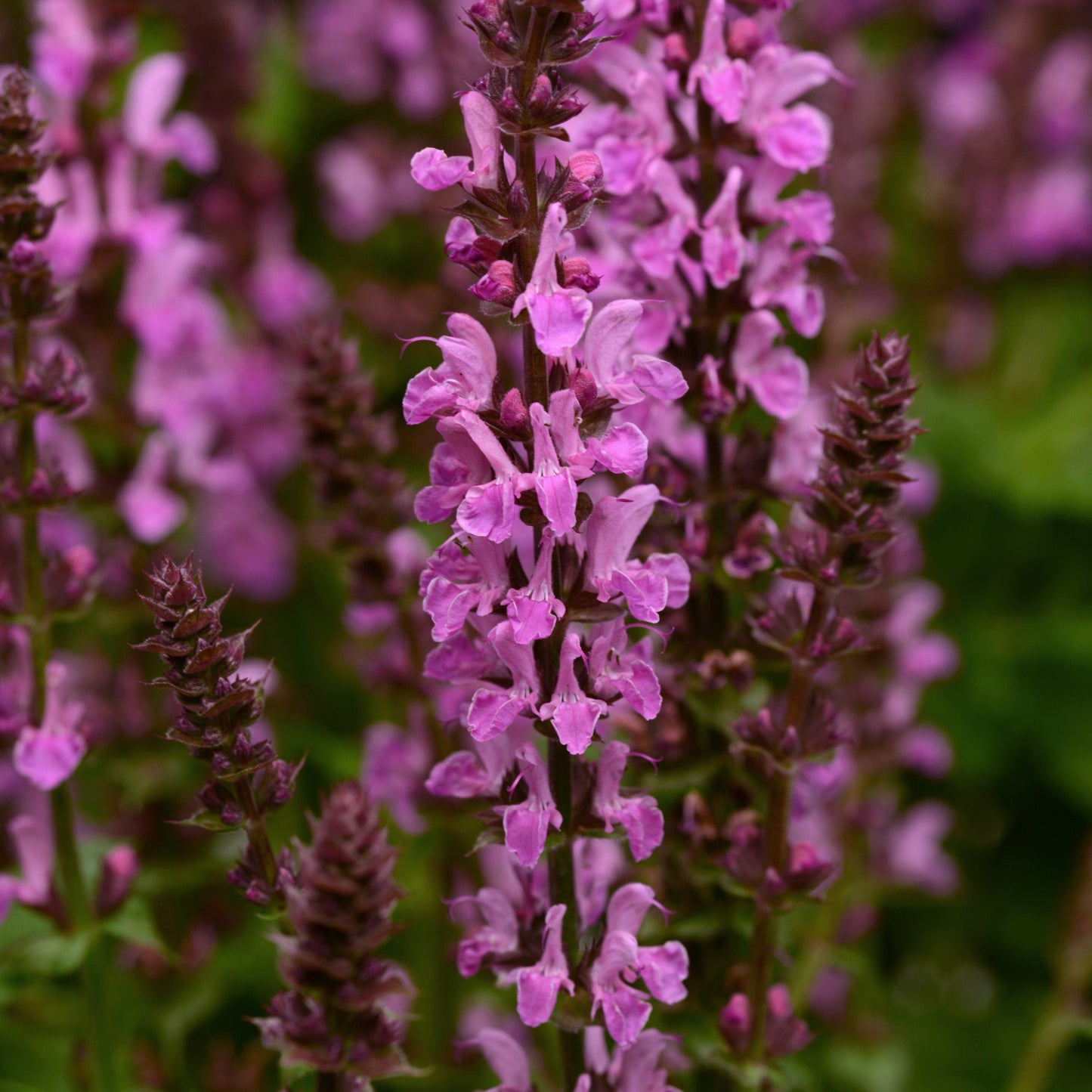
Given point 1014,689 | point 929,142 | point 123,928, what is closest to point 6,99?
point 123,928

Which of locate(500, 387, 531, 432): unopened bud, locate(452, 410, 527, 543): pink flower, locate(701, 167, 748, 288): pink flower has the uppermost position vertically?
locate(701, 167, 748, 288): pink flower

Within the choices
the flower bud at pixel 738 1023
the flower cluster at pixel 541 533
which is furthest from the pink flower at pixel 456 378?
the flower bud at pixel 738 1023

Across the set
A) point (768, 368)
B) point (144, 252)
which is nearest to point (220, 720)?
point (768, 368)

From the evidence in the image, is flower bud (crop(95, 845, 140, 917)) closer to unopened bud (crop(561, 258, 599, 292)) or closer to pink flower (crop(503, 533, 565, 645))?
pink flower (crop(503, 533, 565, 645))

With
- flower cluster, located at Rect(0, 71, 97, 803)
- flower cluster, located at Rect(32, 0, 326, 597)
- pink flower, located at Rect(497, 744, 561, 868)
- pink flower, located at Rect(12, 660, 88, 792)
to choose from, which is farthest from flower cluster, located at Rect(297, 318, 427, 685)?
pink flower, located at Rect(497, 744, 561, 868)

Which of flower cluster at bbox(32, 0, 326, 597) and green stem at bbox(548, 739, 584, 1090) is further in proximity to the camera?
flower cluster at bbox(32, 0, 326, 597)

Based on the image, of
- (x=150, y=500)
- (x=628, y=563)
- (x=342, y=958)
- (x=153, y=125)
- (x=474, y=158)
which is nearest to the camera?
(x=342, y=958)

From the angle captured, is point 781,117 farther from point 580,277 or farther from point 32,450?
point 32,450
